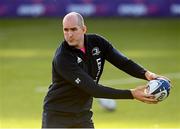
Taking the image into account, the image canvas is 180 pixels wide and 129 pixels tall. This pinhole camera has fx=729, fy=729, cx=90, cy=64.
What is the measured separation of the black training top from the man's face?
0.12m

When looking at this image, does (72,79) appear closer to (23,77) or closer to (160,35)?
(23,77)

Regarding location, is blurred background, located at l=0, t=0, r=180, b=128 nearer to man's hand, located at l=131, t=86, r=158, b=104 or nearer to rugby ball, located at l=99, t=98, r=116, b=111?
rugby ball, located at l=99, t=98, r=116, b=111

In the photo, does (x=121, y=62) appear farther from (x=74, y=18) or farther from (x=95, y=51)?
(x=74, y=18)

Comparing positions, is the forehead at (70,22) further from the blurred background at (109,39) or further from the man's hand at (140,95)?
the blurred background at (109,39)

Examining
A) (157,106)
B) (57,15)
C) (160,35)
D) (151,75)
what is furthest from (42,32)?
(151,75)

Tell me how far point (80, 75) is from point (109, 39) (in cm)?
1468

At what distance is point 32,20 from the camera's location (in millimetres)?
27438

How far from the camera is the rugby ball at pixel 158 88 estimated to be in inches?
366

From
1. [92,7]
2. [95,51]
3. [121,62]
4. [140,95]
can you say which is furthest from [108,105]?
[92,7]

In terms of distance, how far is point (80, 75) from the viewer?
9344 millimetres

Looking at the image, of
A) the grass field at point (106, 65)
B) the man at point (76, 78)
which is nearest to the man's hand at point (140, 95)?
the man at point (76, 78)

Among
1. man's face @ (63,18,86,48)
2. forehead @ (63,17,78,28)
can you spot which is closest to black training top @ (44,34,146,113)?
man's face @ (63,18,86,48)

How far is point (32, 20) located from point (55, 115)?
1799 centimetres

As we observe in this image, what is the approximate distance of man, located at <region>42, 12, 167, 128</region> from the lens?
9.30 m
